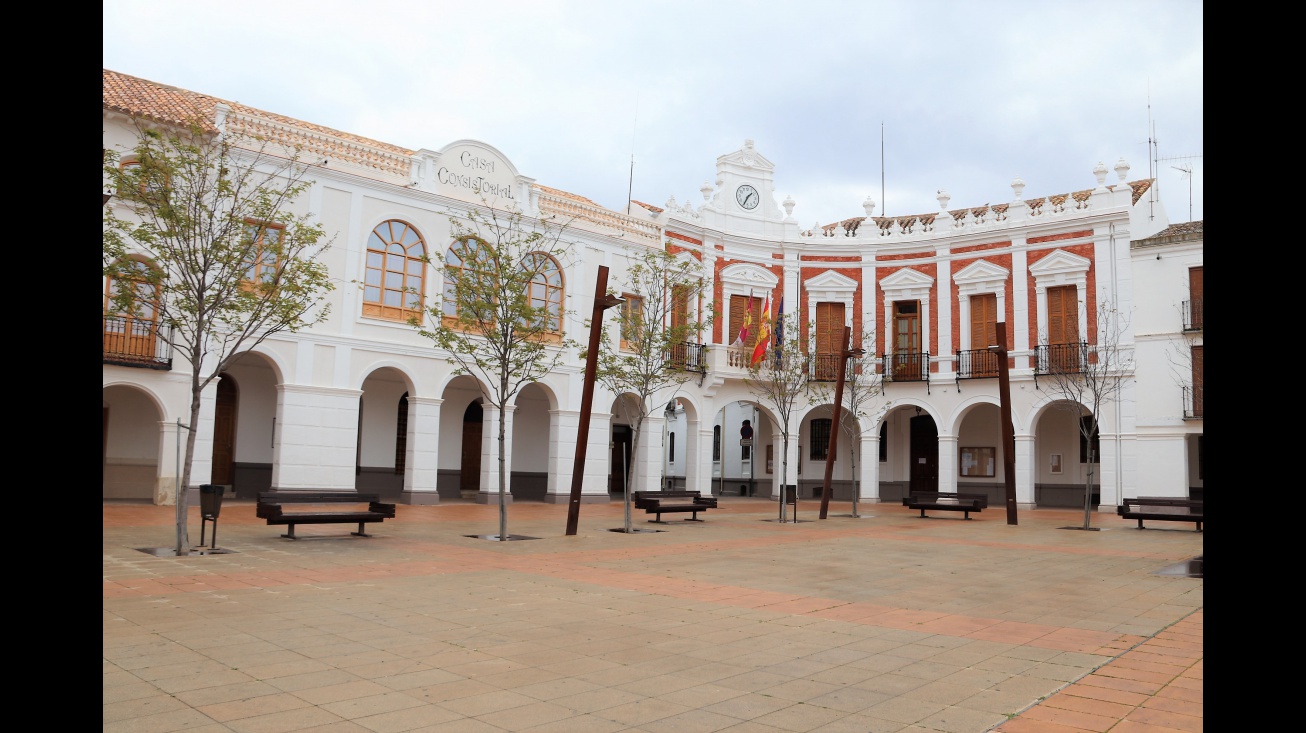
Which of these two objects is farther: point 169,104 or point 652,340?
point 169,104

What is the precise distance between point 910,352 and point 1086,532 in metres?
12.3

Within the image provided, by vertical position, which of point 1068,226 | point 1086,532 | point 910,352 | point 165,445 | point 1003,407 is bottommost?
point 1086,532

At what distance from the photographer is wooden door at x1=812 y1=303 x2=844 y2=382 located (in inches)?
1193

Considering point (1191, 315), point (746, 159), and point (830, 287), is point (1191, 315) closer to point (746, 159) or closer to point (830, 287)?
point (830, 287)

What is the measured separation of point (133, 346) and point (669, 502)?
1162 cm

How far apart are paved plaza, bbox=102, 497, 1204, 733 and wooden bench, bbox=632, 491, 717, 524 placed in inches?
197

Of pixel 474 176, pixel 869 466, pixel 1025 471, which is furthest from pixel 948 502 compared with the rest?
pixel 474 176

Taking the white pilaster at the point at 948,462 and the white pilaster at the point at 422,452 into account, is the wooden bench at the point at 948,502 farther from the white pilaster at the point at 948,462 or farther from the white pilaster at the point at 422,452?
the white pilaster at the point at 422,452

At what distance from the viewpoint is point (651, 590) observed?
29.0ft

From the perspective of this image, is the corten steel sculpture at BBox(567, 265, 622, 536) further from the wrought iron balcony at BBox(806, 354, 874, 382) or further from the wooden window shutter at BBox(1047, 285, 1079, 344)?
the wooden window shutter at BBox(1047, 285, 1079, 344)

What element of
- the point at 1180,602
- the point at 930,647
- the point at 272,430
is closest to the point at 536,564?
the point at 930,647

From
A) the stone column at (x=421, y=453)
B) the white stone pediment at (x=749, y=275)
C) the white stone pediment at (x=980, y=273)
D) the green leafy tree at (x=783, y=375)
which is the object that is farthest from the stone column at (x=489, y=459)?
the white stone pediment at (x=980, y=273)

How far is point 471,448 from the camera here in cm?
2703
